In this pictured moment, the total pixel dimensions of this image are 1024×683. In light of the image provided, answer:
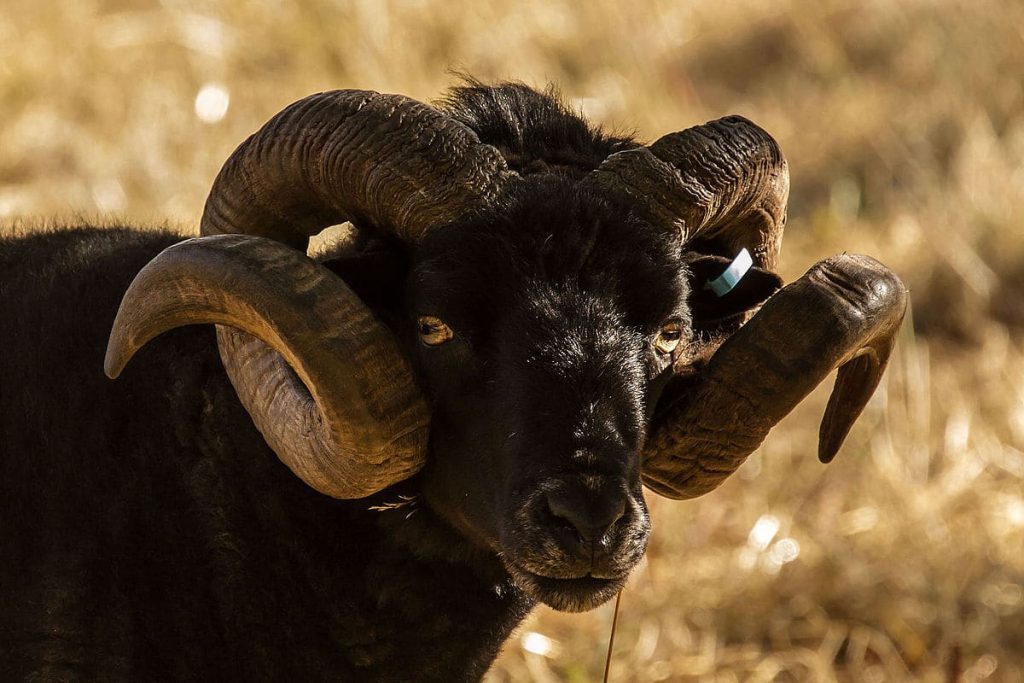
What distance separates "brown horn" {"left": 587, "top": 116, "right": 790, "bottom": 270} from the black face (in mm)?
99

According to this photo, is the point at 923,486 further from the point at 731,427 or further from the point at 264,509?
the point at 264,509

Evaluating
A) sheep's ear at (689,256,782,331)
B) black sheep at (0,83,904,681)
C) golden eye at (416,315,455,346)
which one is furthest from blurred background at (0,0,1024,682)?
golden eye at (416,315,455,346)

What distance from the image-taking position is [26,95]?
42.1 ft

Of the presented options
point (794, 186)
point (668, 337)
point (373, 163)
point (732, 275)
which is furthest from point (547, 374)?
point (794, 186)

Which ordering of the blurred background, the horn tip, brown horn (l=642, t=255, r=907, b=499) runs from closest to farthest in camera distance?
the horn tip < brown horn (l=642, t=255, r=907, b=499) < the blurred background

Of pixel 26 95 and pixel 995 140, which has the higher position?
pixel 26 95

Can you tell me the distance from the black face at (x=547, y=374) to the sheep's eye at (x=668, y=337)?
0.08ft

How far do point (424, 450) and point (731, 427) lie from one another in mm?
1083

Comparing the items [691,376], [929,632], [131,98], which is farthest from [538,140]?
[131,98]

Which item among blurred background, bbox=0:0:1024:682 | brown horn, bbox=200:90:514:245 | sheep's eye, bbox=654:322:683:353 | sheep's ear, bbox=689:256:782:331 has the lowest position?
blurred background, bbox=0:0:1024:682

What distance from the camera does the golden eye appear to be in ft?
15.7

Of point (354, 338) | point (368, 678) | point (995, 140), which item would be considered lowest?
point (995, 140)

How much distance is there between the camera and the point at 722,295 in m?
5.49

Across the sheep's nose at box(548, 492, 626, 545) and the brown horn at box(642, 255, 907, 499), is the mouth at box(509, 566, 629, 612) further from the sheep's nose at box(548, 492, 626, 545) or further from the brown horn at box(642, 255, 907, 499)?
the brown horn at box(642, 255, 907, 499)
